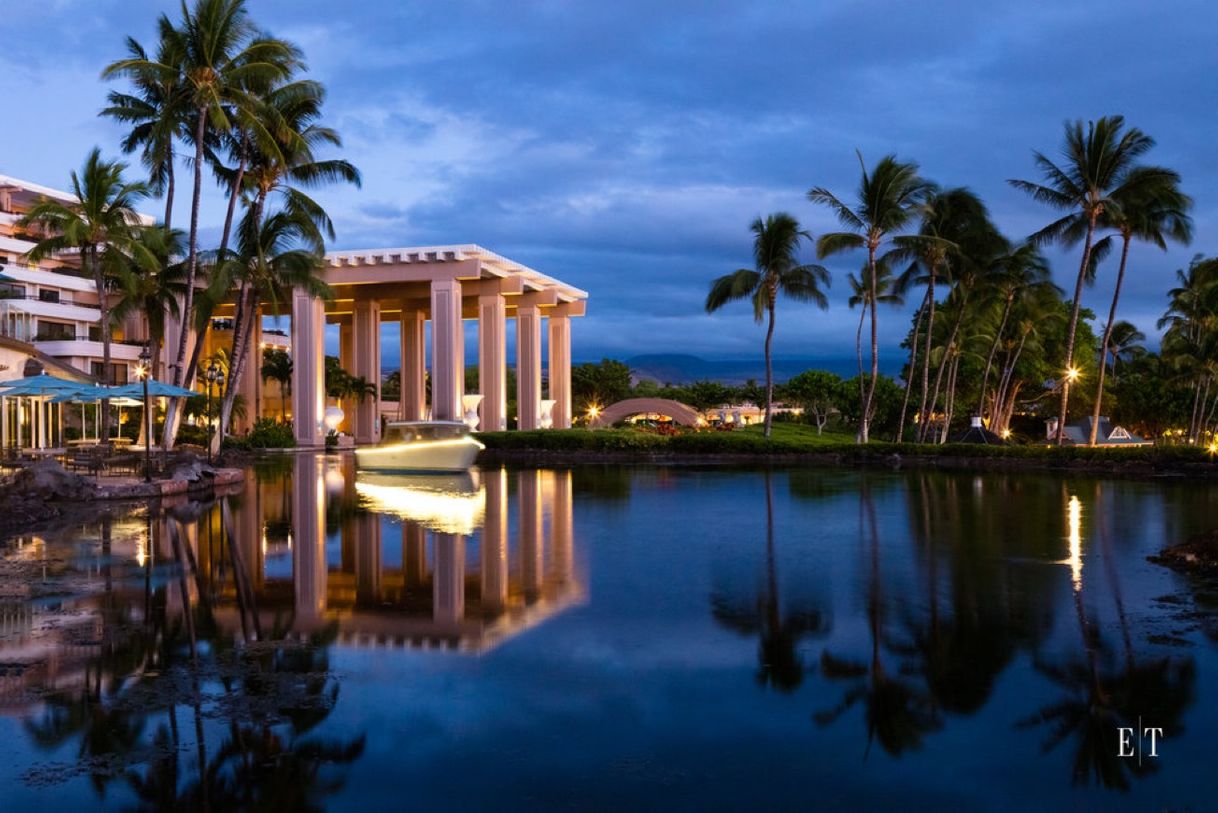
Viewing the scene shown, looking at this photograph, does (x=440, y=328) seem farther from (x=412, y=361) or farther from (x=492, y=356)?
(x=412, y=361)

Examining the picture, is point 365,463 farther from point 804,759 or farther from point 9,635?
point 804,759

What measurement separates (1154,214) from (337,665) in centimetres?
Result: 3418

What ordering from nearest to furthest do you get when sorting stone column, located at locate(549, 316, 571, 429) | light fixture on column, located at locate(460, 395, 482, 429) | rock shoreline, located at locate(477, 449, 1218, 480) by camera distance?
rock shoreline, located at locate(477, 449, 1218, 480) → light fixture on column, located at locate(460, 395, 482, 429) → stone column, located at locate(549, 316, 571, 429)

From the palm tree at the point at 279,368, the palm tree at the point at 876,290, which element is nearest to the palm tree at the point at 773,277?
the palm tree at the point at 876,290

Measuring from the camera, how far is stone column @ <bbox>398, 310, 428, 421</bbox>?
182ft

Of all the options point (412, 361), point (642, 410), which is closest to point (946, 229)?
point (642, 410)

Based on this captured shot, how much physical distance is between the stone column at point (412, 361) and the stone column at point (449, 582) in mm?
42118

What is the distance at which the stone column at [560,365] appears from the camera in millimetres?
57156

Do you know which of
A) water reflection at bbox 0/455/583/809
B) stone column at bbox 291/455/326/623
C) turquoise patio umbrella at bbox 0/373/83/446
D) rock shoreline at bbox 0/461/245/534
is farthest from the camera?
turquoise patio umbrella at bbox 0/373/83/446

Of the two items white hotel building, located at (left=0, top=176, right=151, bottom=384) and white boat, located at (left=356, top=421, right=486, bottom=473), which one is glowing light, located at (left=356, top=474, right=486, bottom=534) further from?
white hotel building, located at (left=0, top=176, right=151, bottom=384)

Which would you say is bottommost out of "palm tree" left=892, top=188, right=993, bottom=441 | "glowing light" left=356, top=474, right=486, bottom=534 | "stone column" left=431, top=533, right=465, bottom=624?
"stone column" left=431, top=533, right=465, bottom=624

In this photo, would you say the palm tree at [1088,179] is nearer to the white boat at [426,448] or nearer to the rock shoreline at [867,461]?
the rock shoreline at [867,461]

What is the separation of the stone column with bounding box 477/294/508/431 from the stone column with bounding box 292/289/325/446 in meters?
7.51

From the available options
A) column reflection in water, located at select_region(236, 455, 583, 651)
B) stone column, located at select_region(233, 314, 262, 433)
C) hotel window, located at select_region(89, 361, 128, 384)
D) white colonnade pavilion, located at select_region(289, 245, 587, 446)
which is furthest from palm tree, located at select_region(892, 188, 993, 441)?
hotel window, located at select_region(89, 361, 128, 384)
